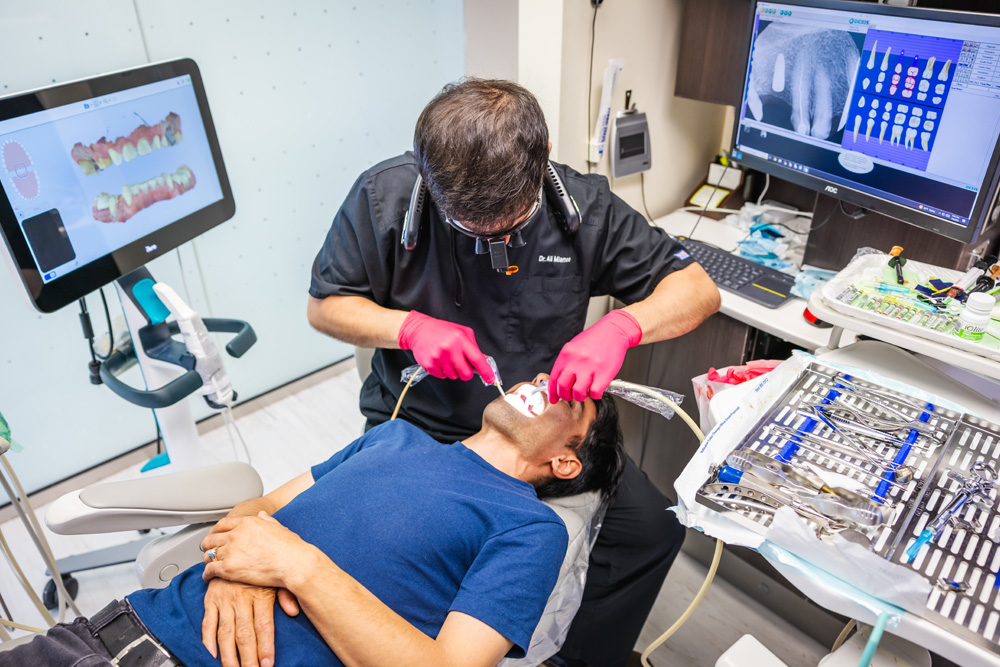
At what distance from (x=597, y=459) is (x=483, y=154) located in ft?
2.19

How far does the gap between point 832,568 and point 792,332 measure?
0.80 metres

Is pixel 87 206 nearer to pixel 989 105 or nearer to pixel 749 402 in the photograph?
pixel 749 402

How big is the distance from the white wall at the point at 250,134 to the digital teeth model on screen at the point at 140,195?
517 millimetres

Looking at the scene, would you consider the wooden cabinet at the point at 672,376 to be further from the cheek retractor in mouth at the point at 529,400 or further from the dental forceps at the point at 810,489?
the dental forceps at the point at 810,489

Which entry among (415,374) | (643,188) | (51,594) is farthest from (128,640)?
(643,188)

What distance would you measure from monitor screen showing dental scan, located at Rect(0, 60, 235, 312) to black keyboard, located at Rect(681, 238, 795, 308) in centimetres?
133

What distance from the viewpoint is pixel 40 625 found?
75.9 inches

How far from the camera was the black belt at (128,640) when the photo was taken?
1.13m

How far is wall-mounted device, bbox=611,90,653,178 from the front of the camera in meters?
2.00

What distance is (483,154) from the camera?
1195mm

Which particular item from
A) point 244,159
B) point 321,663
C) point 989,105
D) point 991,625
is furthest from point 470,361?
point 244,159

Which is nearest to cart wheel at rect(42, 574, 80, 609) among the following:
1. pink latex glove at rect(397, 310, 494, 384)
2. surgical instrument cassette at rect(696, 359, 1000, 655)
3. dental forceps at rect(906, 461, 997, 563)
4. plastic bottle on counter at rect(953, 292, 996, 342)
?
pink latex glove at rect(397, 310, 494, 384)

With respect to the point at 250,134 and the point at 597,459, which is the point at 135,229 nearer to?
the point at 250,134

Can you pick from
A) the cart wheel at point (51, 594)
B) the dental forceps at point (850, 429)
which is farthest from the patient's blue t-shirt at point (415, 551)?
the cart wheel at point (51, 594)
